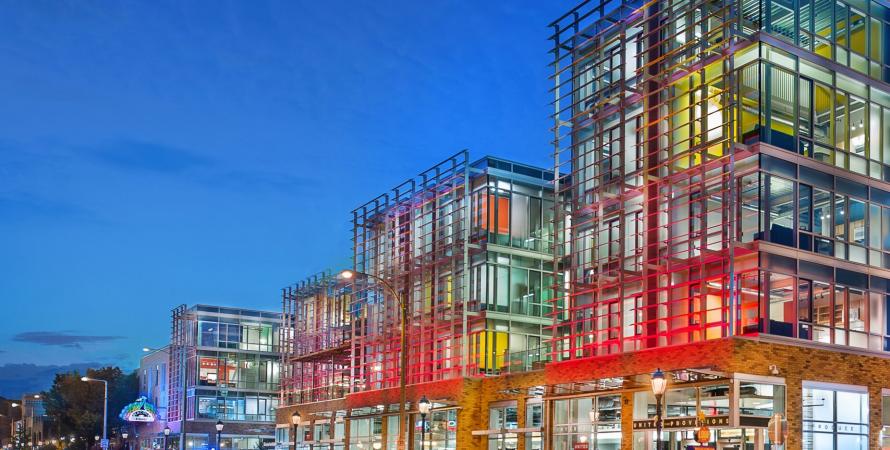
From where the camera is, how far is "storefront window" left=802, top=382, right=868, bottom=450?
35750mm

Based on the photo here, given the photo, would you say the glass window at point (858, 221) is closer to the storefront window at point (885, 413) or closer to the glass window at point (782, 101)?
the glass window at point (782, 101)

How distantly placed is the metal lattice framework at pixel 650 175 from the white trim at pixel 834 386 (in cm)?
322

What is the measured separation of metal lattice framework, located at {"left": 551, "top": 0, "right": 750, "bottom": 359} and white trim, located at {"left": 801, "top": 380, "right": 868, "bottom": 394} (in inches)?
127

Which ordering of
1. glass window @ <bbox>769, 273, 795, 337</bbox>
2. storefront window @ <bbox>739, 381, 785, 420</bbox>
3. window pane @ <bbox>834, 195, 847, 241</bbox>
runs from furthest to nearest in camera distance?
window pane @ <bbox>834, 195, 847, 241</bbox>
glass window @ <bbox>769, 273, 795, 337</bbox>
storefront window @ <bbox>739, 381, 785, 420</bbox>

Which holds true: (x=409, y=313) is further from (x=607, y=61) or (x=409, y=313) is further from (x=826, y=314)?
(x=826, y=314)

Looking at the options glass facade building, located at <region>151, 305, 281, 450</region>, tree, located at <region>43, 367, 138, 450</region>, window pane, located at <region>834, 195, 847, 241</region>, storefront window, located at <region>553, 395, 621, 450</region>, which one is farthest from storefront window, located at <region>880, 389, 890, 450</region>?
tree, located at <region>43, 367, 138, 450</region>

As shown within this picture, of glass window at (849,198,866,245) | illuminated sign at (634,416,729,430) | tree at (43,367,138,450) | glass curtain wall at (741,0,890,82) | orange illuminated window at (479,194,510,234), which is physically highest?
glass curtain wall at (741,0,890,82)

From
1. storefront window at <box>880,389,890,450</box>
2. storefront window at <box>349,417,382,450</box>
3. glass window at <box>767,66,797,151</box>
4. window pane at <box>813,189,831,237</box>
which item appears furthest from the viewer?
storefront window at <box>349,417,382,450</box>

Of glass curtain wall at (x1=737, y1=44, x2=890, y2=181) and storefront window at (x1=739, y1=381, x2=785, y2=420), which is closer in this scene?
storefront window at (x1=739, y1=381, x2=785, y2=420)

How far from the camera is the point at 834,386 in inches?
1431

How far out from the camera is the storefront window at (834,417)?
35750mm

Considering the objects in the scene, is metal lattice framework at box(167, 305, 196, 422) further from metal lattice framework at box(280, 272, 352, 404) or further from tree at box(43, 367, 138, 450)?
metal lattice framework at box(280, 272, 352, 404)

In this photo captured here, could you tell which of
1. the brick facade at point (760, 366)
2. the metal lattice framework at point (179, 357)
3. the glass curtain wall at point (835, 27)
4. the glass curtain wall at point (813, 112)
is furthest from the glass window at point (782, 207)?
the metal lattice framework at point (179, 357)

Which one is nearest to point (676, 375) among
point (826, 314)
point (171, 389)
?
point (826, 314)
